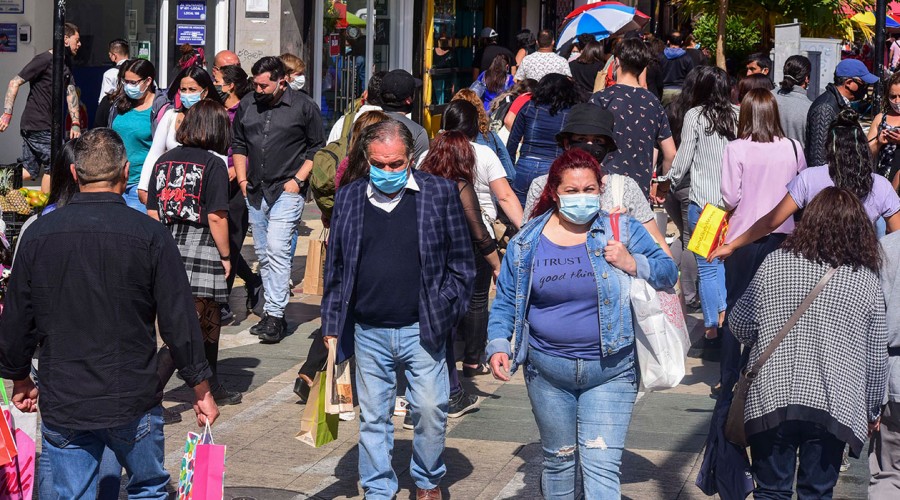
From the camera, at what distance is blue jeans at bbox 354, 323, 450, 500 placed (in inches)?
229

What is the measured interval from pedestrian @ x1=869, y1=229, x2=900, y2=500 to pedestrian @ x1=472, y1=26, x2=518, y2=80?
467 inches

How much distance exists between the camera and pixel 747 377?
16.7 ft

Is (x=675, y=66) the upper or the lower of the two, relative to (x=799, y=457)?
Answer: upper

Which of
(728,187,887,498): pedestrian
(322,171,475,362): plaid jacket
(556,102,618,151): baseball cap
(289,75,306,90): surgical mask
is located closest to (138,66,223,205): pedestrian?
(289,75,306,90): surgical mask

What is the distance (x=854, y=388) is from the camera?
4.89 m

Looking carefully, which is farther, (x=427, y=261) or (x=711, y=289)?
(x=711, y=289)

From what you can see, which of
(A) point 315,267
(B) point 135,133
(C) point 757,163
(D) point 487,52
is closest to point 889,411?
(C) point 757,163

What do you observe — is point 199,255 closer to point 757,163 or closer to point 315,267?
point 315,267

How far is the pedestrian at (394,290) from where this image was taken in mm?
5766

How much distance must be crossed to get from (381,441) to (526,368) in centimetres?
84

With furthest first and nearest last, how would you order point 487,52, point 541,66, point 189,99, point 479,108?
point 487,52
point 541,66
point 189,99
point 479,108

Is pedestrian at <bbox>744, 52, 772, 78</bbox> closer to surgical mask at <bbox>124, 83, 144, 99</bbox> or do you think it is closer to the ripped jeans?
surgical mask at <bbox>124, 83, 144, 99</bbox>

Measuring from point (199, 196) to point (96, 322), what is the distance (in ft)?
9.19

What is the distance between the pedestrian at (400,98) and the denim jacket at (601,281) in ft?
8.39
